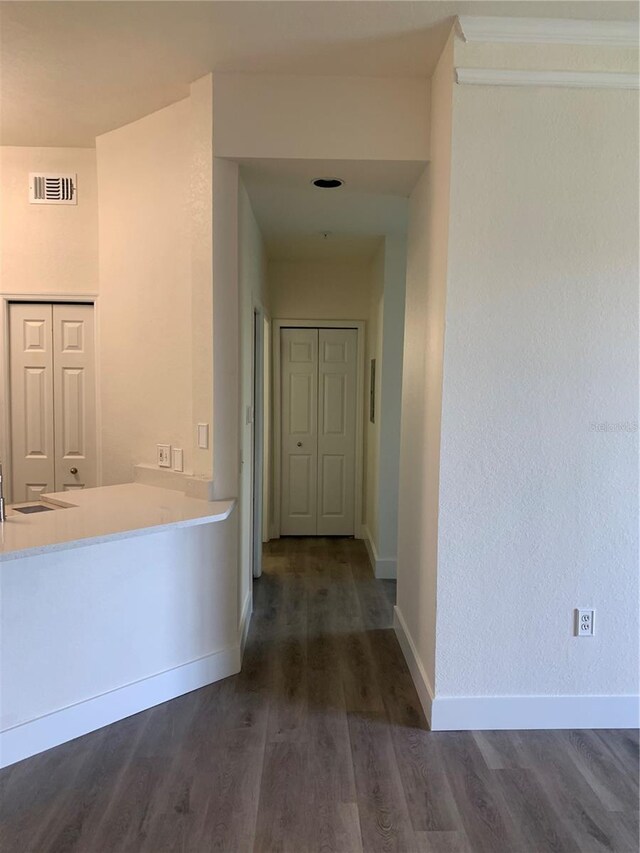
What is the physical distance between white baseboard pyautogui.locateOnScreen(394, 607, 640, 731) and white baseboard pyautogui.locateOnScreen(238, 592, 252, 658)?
42.0 inches

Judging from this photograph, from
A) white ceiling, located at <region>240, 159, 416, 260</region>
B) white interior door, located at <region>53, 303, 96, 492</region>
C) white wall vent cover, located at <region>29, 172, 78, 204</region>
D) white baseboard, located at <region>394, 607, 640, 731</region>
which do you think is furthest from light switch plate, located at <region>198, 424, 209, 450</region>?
white wall vent cover, located at <region>29, 172, 78, 204</region>

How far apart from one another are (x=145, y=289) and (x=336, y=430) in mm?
2608

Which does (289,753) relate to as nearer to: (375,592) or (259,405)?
(375,592)

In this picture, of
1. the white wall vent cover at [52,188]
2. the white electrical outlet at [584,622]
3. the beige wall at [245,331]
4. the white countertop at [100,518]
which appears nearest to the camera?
the white countertop at [100,518]

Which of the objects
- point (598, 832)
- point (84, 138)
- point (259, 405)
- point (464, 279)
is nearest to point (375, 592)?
point (259, 405)

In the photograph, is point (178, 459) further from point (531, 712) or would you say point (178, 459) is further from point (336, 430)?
point (336, 430)

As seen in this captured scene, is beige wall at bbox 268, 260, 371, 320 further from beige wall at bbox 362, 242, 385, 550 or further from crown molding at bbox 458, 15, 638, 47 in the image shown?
crown molding at bbox 458, 15, 638, 47

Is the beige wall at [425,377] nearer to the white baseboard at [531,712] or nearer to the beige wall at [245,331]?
the white baseboard at [531,712]

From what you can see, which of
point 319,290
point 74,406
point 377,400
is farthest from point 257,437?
point 319,290

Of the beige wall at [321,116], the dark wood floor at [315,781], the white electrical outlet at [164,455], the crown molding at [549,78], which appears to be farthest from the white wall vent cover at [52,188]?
the dark wood floor at [315,781]

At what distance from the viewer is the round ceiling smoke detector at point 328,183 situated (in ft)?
9.15

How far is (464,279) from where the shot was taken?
219 centimetres

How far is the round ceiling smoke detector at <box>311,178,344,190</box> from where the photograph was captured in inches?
110

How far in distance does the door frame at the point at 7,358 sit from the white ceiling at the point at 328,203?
48.5 inches
